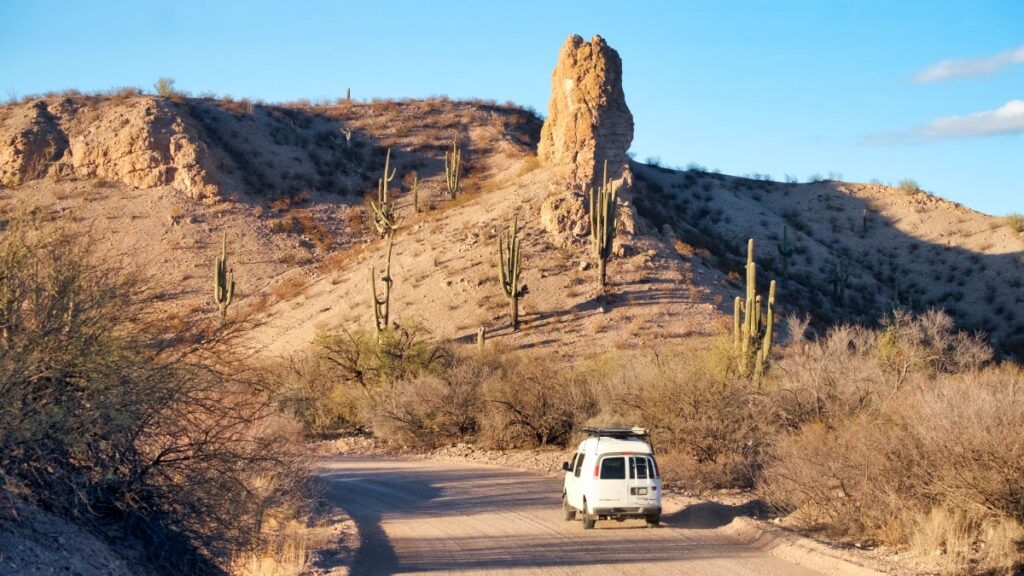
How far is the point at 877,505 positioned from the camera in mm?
15266

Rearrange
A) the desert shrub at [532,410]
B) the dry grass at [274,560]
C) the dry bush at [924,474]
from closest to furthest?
the dry grass at [274,560]
the dry bush at [924,474]
the desert shrub at [532,410]

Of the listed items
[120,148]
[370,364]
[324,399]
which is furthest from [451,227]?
[120,148]

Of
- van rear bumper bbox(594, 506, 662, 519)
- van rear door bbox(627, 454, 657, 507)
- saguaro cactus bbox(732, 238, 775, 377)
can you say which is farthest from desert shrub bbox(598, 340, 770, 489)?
van rear door bbox(627, 454, 657, 507)

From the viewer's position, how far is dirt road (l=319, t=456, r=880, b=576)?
13.8 m

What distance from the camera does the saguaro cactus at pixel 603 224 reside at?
143ft

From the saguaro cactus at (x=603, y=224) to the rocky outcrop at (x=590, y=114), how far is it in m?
5.92

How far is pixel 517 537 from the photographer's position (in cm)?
1630

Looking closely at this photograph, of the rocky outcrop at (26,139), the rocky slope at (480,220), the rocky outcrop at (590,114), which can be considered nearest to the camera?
the rocky slope at (480,220)

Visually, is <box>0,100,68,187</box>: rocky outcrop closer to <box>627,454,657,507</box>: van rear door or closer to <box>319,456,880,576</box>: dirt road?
<box>319,456,880,576</box>: dirt road

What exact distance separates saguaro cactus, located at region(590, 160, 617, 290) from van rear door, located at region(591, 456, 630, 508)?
2737 centimetres

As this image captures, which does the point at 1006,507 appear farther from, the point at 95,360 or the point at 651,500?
the point at 95,360

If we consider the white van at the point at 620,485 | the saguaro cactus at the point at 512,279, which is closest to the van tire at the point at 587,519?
the white van at the point at 620,485

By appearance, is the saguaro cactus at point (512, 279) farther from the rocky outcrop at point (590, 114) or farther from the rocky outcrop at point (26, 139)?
the rocky outcrop at point (26, 139)

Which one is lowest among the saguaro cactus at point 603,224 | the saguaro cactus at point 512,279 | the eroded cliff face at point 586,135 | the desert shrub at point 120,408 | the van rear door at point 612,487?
the van rear door at point 612,487
